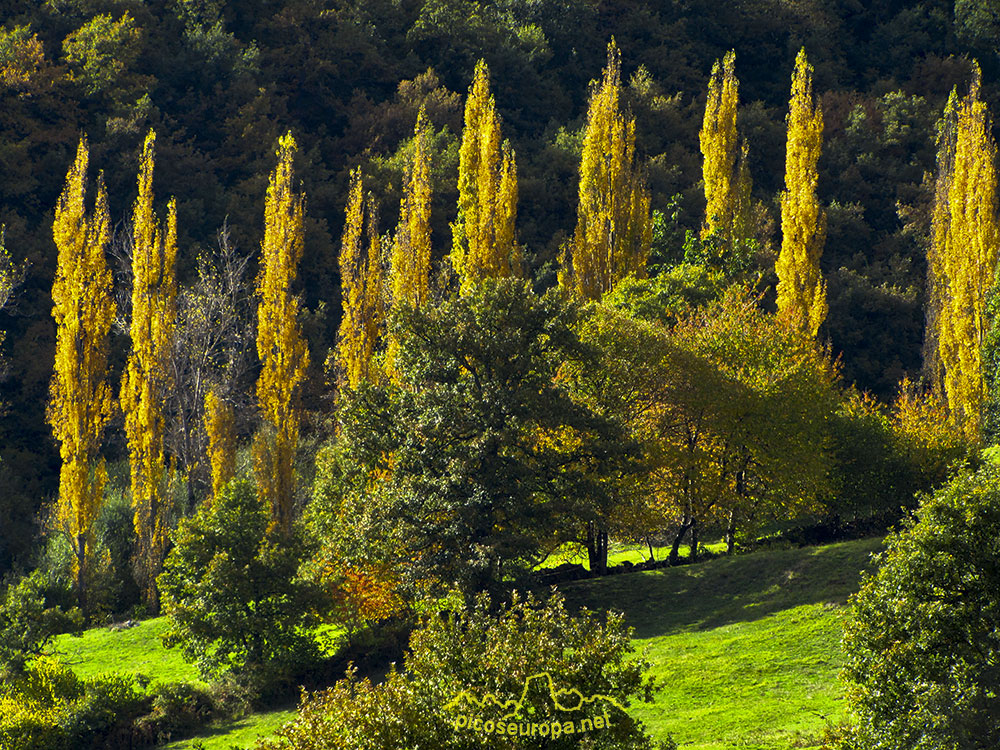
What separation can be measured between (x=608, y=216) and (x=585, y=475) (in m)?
26.9

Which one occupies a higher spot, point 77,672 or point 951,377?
point 951,377

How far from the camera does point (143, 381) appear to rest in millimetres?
49875

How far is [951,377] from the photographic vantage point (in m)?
57.5

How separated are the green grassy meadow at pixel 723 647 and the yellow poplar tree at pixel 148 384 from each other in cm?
478

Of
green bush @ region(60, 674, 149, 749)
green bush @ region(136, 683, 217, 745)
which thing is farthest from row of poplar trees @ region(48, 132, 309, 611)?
green bush @ region(60, 674, 149, 749)

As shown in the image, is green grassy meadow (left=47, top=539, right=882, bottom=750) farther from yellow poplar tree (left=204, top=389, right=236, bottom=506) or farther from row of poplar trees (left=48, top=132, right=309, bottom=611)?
yellow poplar tree (left=204, top=389, right=236, bottom=506)

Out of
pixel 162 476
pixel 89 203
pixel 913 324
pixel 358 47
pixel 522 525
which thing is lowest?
pixel 522 525

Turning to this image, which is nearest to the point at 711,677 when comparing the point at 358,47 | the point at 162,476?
the point at 162,476

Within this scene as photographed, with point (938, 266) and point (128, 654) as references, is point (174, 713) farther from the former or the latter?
point (938, 266)

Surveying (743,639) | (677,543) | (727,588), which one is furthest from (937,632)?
(677,543)

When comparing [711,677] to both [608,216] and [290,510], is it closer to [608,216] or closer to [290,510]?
[290,510]

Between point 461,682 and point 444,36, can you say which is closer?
point 461,682

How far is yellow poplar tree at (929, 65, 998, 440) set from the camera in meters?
55.4

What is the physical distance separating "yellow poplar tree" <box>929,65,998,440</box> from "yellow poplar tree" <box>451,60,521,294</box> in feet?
76.5
